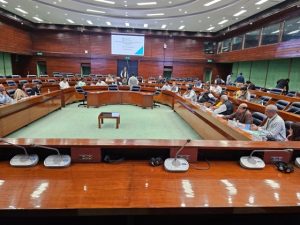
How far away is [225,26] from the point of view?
46.6 feet

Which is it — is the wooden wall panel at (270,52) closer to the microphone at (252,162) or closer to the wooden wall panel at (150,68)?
the wooden wall panel at (150,68)

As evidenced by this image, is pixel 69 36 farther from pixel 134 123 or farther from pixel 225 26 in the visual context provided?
pixel 134 123

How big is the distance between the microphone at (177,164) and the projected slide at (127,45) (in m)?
15.6

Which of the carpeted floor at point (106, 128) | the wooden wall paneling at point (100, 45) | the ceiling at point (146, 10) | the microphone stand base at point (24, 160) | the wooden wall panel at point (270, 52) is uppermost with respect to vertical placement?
the ceiling at point (146, 10)

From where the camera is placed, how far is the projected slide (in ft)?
53.3

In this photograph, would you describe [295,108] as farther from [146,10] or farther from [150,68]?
[150,68]

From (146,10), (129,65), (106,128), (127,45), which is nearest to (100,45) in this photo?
(127,45)

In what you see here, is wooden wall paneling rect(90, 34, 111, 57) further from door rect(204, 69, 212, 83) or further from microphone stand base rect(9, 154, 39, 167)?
microphone stand base rect(9, 154, 39, 167)

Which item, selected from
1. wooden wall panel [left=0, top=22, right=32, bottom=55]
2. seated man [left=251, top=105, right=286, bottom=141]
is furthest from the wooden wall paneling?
seated man [left=251, top=105, right=286, bottom=141]

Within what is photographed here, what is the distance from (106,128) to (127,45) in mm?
12097

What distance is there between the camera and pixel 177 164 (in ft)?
5.55

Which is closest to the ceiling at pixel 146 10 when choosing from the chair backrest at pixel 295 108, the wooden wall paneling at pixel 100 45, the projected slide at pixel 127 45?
the projected slide at pixel 127 45

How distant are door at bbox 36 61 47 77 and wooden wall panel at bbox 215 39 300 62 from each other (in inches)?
553

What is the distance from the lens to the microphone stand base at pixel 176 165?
1.63m
